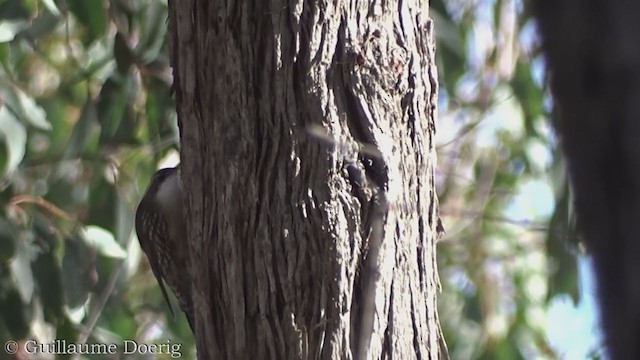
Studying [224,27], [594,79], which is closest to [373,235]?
[224,27]

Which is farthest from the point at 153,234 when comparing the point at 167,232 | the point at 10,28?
the point at 10,28

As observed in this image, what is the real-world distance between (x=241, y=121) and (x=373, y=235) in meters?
0.23

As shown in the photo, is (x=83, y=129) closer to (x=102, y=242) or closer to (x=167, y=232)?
(x=102, y=242)

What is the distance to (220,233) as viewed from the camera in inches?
55.0

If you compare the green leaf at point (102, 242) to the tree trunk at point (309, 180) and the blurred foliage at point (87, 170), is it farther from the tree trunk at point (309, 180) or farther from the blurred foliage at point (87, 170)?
the tree trunk at point (309, 180)

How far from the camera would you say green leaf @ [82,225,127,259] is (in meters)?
2.76

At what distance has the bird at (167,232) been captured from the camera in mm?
2379

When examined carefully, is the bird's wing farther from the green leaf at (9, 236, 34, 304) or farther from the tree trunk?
the tree trunk

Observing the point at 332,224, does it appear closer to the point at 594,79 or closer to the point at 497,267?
the point at 594,79

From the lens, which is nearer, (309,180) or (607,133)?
(607,133)

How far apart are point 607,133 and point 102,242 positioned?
2.60m

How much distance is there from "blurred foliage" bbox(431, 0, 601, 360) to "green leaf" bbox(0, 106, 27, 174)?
121cm

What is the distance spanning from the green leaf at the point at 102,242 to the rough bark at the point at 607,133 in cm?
257

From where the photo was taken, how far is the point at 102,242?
2.77 m
